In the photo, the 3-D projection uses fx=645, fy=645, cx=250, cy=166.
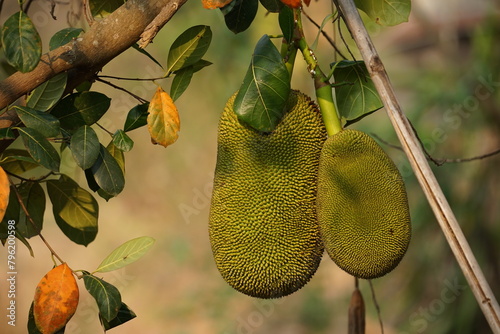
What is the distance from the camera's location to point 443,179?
1896 millimetres

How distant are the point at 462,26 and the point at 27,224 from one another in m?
2.38

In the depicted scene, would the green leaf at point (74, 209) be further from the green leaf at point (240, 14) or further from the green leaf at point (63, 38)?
the green leaf at point (240, 14)

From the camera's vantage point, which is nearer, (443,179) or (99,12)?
(99,12)

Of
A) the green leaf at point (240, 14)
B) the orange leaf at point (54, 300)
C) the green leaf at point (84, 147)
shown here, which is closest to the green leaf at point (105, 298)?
the orange leaf at point (54, 300)

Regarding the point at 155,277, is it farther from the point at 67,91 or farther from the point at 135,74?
the point at 67,91

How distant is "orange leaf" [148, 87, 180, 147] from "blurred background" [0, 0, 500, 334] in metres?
0.37

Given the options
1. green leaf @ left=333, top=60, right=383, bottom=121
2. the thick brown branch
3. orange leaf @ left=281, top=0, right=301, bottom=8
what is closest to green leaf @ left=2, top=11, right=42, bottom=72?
the thick brown branch

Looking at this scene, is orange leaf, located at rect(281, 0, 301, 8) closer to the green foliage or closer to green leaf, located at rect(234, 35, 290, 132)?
green leaf, located at rect(234, 35, 290, 132)

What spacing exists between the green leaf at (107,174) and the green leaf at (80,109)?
0.16 feet

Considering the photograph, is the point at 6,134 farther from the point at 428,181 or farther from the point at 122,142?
the point at 428,181

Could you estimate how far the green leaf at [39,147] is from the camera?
0.65 m

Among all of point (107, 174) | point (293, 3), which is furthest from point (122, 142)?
point (293, 3)

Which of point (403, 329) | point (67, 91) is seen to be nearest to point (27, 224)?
point (67, 91)

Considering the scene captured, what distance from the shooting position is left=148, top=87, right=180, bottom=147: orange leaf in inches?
29.3
